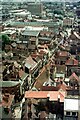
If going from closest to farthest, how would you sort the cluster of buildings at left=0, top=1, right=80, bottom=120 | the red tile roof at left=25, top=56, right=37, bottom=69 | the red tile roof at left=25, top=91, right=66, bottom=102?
1. the cluster of buildings at left=0, top=1, right=80, bottom=120
2. the red tile roof at left=25, top=91, right=66, bottom=102
3. the red tile roof at left=25, top=56, right=37, bottom=69

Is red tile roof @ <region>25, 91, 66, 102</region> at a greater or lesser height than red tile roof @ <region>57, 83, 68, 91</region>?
greater

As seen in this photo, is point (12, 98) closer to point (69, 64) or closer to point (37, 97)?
point (37, 97)

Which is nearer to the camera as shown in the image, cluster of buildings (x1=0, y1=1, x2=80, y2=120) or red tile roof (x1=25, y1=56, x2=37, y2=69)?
cluster of buildings (x1=0, y1=1, x2=80, y2=120)

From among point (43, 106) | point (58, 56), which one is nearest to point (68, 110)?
point (43, 106)

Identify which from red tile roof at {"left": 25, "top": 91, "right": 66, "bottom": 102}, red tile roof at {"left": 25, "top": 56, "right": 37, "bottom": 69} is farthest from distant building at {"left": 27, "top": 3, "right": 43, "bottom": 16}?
red tile roof at {"left": 25, "top": 91, "right": 66, "bottom": 102}

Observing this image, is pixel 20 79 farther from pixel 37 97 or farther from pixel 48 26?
pixel 48 26

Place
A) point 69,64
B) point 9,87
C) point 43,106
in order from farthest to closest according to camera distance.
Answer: point 69,64
point 9,87
point 43,106

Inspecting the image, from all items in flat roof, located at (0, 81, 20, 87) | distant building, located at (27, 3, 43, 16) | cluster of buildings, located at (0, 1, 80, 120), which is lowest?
distant building, located at (27, 3, 43, 16)

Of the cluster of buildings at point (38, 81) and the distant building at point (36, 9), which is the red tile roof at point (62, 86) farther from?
the distant building at point (36, 9)

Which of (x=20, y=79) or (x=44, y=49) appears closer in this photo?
(x=20, y=79)

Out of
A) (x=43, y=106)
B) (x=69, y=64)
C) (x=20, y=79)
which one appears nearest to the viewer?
(x=43, y=106)

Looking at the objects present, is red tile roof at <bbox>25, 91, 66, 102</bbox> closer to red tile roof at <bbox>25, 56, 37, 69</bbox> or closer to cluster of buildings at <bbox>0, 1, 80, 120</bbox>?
cluster of buildings at <bbox>0, 1, 80, 120</bbox>
